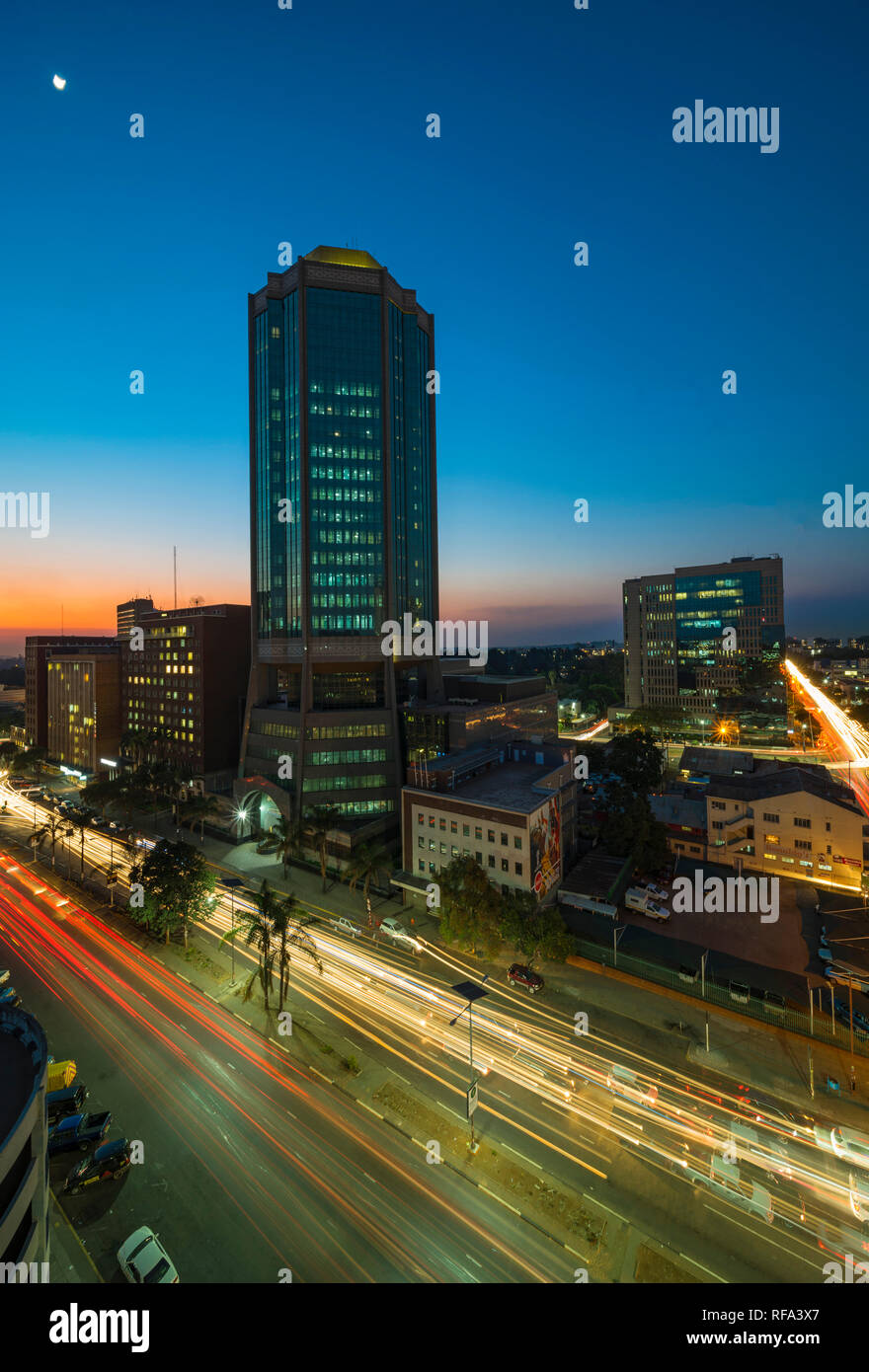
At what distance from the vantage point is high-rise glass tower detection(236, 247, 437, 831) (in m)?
76.4

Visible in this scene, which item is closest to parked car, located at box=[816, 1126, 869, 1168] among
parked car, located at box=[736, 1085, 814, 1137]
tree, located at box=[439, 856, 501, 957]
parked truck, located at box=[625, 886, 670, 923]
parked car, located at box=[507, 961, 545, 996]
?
parked car, located at box=[736, 1085, 814, 1137]

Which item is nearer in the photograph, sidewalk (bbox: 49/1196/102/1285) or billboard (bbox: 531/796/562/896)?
sidewalk (bbox: 49/1196/102/1285)

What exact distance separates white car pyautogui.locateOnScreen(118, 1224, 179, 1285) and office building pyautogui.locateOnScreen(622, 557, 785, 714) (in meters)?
144

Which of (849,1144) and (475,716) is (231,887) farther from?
(849,1144)

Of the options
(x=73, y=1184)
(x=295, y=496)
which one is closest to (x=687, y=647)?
(x=295, y=496)

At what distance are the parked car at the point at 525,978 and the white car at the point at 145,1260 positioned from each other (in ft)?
78.2

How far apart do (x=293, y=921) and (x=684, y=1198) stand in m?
33.4

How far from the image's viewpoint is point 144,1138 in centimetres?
2792

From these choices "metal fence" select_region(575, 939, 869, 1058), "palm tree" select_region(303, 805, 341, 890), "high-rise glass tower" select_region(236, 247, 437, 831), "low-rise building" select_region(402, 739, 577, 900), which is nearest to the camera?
"metal fence" select_region(575, 939, 869, 1058)

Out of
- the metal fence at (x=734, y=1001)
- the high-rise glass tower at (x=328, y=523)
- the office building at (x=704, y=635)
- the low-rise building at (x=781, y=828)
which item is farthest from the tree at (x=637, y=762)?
the office building at (x=704, y=635)

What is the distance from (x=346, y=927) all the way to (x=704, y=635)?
140455 millimetres

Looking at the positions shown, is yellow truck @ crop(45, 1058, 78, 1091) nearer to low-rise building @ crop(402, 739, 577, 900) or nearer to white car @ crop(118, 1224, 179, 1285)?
white car @ crop(118, 1224, 179, 1285)
